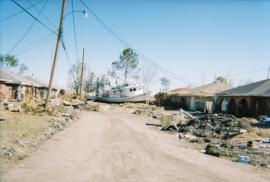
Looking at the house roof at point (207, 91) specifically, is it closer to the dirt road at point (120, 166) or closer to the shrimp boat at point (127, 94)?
the shrimp boat at point (127, 94)

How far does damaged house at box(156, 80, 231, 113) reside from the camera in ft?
147

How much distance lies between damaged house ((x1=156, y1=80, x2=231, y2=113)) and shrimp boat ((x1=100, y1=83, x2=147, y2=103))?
4635 mm

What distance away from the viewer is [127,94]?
55031 millimetres

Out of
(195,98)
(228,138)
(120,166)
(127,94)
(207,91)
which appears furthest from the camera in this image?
(127,94)

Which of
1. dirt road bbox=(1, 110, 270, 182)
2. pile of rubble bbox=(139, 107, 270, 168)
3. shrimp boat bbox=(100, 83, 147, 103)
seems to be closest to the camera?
dirt road bbox=(1, 110, 270, 182)

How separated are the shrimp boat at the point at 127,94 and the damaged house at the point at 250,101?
70.6 ft

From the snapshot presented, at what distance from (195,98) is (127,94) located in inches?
600

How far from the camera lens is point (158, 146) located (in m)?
12.8

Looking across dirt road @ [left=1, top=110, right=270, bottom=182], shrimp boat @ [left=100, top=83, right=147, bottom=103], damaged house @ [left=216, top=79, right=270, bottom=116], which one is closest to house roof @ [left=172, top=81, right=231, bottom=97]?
shrimp boat @ [left=100, top=83, right=147, bottom=103]

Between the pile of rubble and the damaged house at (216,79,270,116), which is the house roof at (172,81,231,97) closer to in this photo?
the damaged house at (216,79,270,116)

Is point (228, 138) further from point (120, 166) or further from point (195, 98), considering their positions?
point (195, 98)

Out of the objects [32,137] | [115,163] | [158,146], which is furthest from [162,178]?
[32,137]

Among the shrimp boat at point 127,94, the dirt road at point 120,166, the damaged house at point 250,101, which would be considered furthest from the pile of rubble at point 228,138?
the shrimp boat at point 127,94

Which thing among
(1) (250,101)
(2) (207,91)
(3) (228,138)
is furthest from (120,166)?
(2) (207,91)
